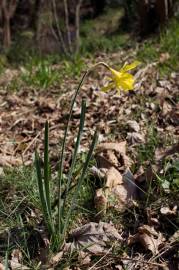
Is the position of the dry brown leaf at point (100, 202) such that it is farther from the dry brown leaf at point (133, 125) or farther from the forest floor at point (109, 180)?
the dry brown leaf at point (133, 125)

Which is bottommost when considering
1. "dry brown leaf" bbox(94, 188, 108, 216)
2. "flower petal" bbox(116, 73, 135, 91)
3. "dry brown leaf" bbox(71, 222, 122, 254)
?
"dry brown leaf" bbox(71, 222, 122, 254)

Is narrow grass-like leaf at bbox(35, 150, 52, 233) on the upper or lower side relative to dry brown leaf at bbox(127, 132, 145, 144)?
upper

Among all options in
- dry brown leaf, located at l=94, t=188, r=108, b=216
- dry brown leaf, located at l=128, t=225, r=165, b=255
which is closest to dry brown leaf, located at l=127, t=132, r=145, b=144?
dry brown leaf, located at l=94, t=188, r=108, b=216

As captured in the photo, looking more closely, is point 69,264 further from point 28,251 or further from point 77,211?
point 77,211

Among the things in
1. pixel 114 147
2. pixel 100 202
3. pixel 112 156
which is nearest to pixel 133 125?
pixel 114 147

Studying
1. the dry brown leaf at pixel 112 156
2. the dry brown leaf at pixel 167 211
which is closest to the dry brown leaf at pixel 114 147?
the dry brown leaf at pixel 112 156

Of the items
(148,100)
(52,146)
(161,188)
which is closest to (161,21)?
(148,100)

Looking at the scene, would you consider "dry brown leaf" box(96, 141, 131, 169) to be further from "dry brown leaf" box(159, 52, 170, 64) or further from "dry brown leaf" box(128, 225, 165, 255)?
"dry brown leaf" box(159, 52, 170, 64)
